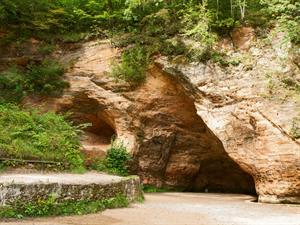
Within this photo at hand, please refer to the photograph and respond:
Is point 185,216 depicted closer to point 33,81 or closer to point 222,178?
point 33,81

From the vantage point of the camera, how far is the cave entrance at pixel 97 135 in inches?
675

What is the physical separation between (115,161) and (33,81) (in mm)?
5111

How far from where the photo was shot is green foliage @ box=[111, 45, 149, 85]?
1717 centimetres

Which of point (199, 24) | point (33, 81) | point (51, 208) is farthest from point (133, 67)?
point (51, 208)

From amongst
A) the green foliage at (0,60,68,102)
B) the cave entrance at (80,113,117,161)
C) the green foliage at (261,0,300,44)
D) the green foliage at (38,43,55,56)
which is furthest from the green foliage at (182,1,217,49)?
the green foliage at (38,43,55,56)

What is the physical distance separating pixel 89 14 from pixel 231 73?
24.5 feet

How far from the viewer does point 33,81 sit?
17.5 m

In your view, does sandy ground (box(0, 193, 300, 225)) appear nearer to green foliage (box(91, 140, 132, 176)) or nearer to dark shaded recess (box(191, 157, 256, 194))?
green foliage (box(91, 140, 132, 176))

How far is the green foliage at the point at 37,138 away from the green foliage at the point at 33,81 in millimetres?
1446

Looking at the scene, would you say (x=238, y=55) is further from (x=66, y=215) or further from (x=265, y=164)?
(x=66, y=215)

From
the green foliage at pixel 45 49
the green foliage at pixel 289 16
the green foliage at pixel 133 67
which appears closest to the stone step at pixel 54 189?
the green foliage at pixel 133 67

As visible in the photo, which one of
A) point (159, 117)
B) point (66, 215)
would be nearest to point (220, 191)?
point (159, 117)

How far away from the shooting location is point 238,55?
1578 centimetres

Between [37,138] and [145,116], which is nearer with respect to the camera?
[37,138]
